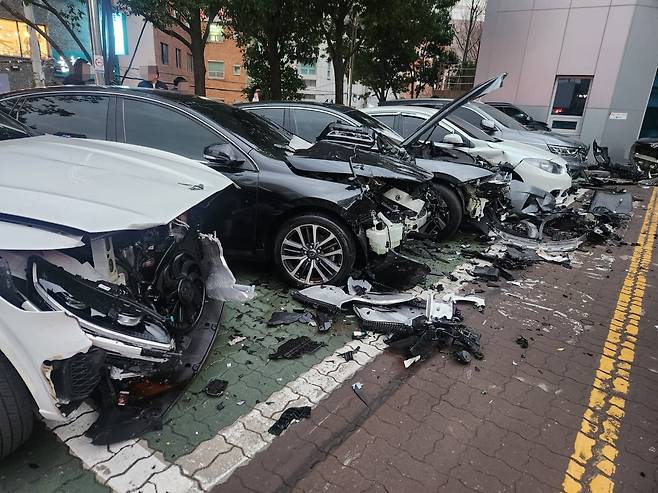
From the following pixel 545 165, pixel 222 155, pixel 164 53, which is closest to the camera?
pixel 222 155

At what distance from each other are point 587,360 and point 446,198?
2905mm

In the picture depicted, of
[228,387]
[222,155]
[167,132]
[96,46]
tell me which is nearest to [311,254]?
[222,155]

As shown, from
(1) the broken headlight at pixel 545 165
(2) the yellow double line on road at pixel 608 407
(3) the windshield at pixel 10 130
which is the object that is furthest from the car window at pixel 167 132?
(1) the broken headlight at pixel 545 165

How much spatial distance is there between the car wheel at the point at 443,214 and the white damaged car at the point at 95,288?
3719mm

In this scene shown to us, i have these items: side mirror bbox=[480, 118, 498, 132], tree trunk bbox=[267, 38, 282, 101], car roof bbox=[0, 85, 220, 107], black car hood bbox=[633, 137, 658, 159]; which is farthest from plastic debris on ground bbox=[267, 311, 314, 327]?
black car hood bbox=[633, 137, 658, 159]

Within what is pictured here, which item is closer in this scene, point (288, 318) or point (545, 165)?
point (288, 318)

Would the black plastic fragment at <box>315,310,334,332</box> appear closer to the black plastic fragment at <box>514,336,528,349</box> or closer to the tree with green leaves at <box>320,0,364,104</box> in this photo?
the black plastic fragment at <box>514,336,528,349</box>

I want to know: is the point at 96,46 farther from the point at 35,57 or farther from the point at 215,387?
the point at 35,57

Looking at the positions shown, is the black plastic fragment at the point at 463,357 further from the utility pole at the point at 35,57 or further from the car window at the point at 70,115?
the utility pole at the point at 35,57

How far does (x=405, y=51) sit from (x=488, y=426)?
22.9 m

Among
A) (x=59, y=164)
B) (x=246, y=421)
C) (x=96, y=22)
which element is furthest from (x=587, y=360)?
(x=96, y=22)

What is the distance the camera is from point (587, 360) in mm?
3508

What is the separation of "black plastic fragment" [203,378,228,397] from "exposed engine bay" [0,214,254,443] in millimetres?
285

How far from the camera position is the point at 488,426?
2.73 meters
